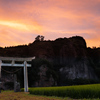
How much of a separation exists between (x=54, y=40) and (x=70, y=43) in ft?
16.5

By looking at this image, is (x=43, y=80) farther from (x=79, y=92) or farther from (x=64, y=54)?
(x=79, y=92)

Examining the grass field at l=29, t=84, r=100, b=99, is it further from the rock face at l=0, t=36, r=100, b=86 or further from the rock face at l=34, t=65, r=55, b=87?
the rock face at l=0, t=36, r=100, b=86

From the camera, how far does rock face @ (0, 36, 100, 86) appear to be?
4284 centimetres

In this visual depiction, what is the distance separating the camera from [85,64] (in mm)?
44531

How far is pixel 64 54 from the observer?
4634 cm

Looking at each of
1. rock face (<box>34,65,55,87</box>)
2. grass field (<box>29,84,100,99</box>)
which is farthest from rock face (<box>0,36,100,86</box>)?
grass field (<box>29,84,100,99</box>)

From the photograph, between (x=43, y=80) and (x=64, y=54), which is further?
(x=64, y=54)

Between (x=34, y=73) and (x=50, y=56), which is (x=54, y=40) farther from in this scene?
(x=34, y=73)

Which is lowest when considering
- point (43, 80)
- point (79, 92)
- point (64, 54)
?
point (79, 92)

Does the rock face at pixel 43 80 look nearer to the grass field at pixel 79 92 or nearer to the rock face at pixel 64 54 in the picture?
the rock face at pixel 64 54

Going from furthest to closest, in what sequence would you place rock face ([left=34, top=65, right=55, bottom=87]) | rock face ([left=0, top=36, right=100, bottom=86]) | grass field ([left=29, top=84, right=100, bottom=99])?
1. rock face ([left=0, top=36, right=100, bottom=86])
2. rock face ([left=34, top=65, right=55, bottom=87])
3. grass field ([left=29, top=84, right=100, bottom=99])

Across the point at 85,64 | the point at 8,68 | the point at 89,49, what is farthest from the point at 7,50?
the point at 89,49

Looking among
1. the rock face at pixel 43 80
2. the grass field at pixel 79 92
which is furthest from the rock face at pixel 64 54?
the grass field at pixel 79 92

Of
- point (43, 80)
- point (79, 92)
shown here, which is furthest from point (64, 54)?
point (79, 92)
